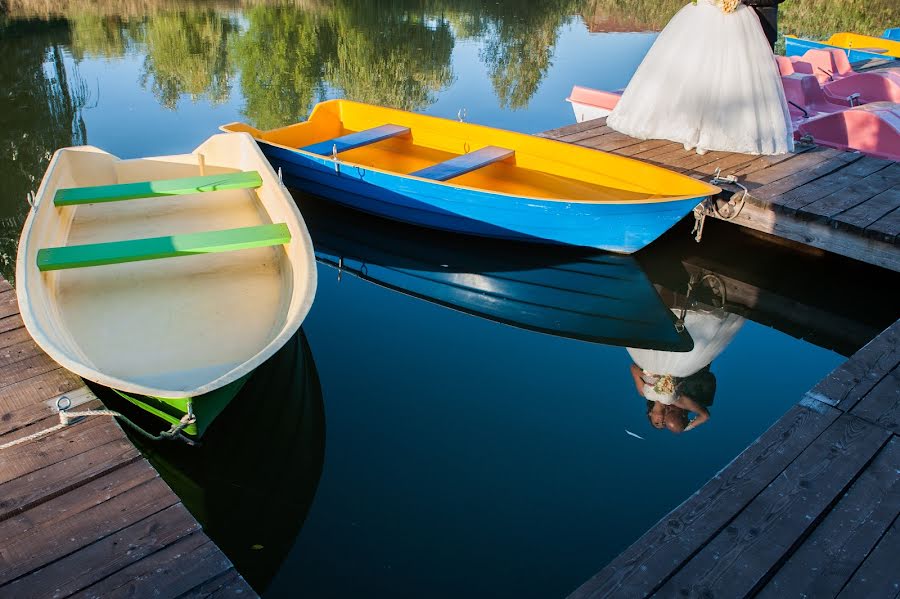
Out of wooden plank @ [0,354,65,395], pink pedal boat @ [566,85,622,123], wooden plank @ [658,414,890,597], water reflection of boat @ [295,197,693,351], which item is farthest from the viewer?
pink pedal boat @ [566,85,622,123]

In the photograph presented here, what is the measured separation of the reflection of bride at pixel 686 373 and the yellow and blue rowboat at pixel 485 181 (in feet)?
2.40

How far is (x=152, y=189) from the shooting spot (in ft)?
15.7

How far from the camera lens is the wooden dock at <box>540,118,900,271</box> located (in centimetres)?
504

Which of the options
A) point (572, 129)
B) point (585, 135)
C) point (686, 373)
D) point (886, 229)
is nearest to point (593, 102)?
point (572, 129)

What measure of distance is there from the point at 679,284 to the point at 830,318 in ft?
3.31

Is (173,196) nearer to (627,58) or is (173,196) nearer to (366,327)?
(366,327)

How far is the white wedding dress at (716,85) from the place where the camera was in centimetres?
589

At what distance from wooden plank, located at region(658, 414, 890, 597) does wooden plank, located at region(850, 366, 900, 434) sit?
6 centimetres

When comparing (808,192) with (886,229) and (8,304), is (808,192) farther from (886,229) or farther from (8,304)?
(8,304)

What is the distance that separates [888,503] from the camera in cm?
279

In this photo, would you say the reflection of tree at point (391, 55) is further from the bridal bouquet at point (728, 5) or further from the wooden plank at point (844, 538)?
the wooden plank at point (844, 538)

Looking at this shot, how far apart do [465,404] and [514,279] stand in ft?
5.00

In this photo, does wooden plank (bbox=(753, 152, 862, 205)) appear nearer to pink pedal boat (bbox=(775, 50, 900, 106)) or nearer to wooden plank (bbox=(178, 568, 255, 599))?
pink pedal boat (bbox=(775, 50, 900, 106))

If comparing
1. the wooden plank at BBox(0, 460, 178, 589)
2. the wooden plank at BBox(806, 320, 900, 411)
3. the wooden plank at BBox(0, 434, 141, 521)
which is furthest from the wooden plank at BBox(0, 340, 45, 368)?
the wooden plank at BBox(806, 320, 900, 411)
